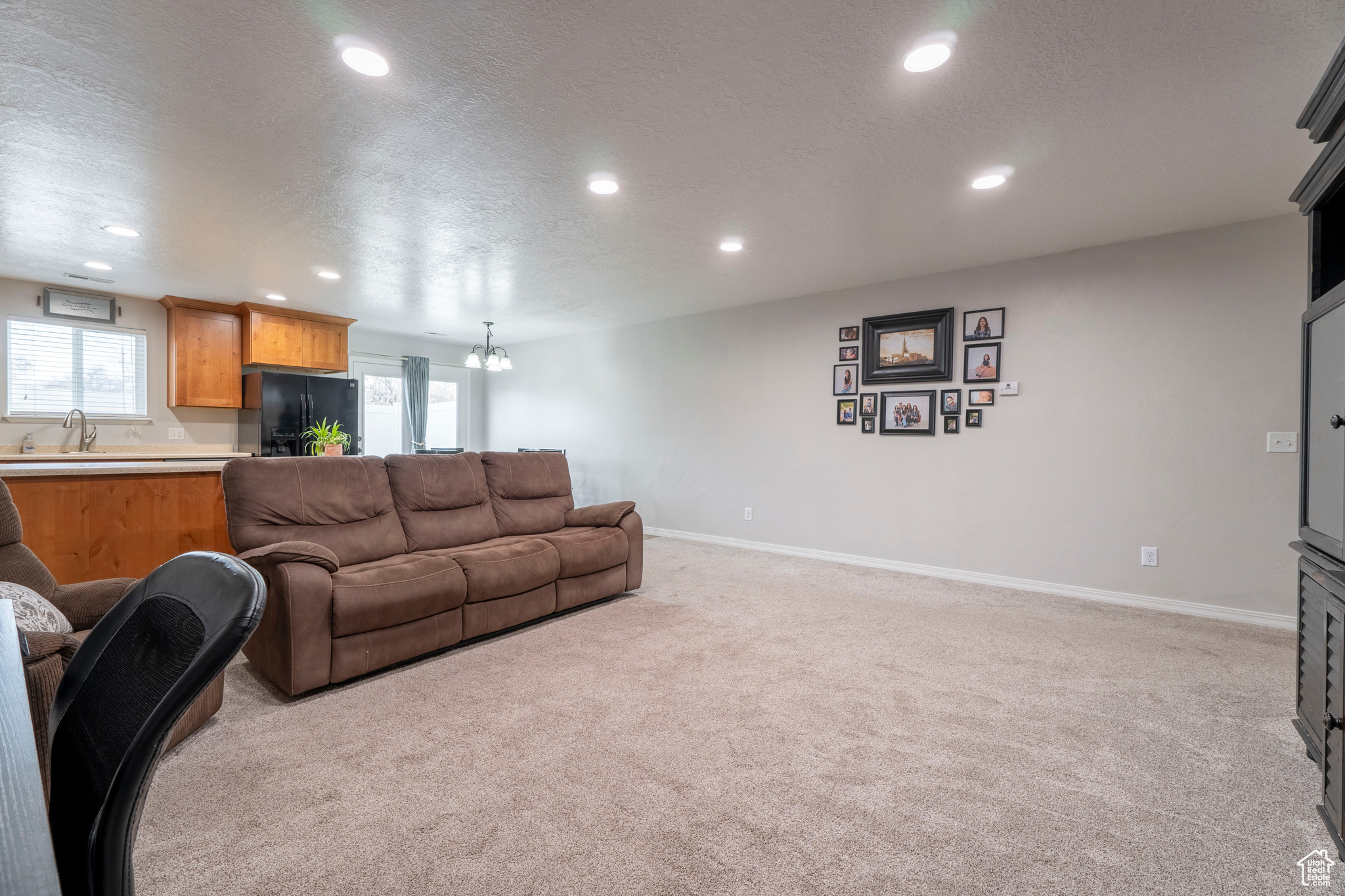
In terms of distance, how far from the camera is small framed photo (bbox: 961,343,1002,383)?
4.44m

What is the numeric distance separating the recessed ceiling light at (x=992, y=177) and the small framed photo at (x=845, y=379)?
2.15 metres

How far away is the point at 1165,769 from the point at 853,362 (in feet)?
12.0

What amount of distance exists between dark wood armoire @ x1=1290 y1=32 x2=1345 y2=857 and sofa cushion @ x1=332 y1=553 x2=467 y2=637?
3090 mm

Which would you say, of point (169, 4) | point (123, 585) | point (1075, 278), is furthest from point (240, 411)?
point (1075, 278)

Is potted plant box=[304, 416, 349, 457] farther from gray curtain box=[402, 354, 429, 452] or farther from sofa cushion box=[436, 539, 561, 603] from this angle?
sofa cushion box=[436, 539, 561, 603]

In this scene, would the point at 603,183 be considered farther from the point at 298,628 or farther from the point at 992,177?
the point at 298,628

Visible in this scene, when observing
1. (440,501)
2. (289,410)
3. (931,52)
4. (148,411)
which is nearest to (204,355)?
(148,411)

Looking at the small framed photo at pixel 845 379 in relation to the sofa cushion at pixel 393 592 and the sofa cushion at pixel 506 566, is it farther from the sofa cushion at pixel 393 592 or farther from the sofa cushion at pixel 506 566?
the sofa cushion at pixel 393 592

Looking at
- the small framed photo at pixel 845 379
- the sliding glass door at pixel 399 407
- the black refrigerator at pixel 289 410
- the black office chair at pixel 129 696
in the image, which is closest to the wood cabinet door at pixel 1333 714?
the black office chair at pixel 129 696

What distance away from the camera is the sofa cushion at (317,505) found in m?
2.86

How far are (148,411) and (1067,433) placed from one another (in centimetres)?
802

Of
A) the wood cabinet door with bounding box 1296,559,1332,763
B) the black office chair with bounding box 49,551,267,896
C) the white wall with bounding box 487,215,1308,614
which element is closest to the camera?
the black office chair with bounding box 49,551,267,896

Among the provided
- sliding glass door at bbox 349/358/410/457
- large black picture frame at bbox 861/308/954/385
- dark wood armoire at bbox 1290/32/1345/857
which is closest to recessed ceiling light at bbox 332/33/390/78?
dark wood armoire at bbox 1290/32/1345/857

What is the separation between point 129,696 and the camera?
2.23ft
